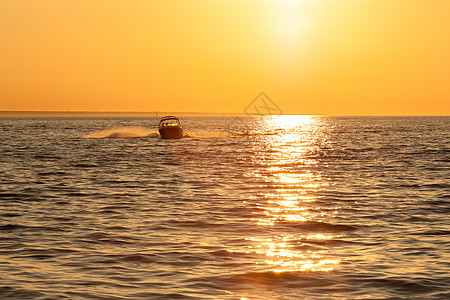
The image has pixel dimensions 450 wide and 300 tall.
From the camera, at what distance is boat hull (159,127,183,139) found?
89.2m

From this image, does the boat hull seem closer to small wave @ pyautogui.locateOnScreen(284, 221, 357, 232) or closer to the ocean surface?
the ocean surface

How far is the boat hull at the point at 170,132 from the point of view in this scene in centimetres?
8925

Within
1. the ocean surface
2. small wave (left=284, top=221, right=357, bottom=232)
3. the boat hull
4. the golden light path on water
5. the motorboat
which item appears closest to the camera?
the ocean surface

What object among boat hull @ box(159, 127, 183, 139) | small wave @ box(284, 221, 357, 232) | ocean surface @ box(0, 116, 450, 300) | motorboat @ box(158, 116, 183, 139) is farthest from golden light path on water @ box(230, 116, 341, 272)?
boat hull @ box(159, 127, 183, 139)

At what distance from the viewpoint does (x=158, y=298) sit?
12.0 meters

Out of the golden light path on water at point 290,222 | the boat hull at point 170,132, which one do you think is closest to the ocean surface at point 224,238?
the golden light path on water at point 290,222

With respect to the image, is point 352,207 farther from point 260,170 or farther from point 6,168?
point 6,168

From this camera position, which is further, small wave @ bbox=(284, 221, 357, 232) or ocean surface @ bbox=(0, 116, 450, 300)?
small wave @ bbox=(284, 221, 357, 232)

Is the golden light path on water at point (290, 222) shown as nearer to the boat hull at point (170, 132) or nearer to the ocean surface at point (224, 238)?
the ocean surface at point (224, 238)

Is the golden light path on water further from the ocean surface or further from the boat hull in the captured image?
the boat hull

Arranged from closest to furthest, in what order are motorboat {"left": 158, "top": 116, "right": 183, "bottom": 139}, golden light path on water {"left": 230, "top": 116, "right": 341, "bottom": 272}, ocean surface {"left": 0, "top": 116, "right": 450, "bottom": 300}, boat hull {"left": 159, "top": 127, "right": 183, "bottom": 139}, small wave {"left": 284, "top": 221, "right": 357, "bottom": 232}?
ocean surface {"left": 0, "top": 116, "right": 450, "bottom": 300} → golden light path on water {"left": 230, "top": 116, "right": 341, "bottom": 272} → small wave {"left": 284, "top": 221, "right": 357, "bottom": 232} → motorboat {"left": 158, "top": 116, "right": 183, "bottom": 139} → boat hull {"left": 159, "top": 127, "right": 183, "bottom": 139}

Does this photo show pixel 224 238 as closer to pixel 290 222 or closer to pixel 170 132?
pixel 290 222

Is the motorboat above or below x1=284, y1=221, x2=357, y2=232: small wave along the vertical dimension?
above

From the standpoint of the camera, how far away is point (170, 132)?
294ft
